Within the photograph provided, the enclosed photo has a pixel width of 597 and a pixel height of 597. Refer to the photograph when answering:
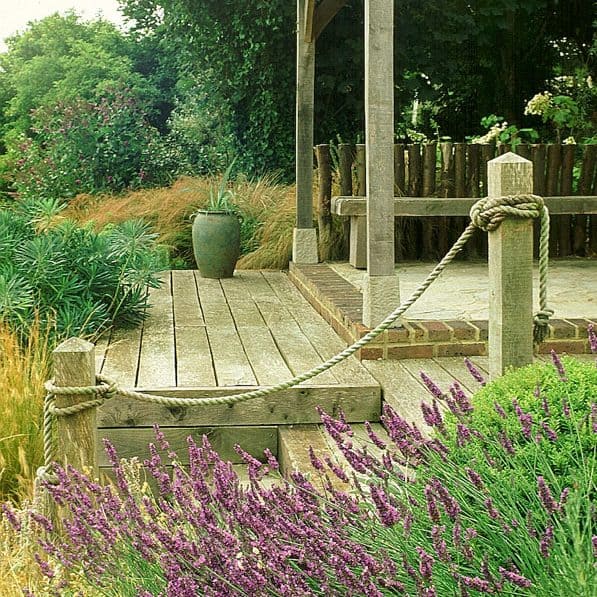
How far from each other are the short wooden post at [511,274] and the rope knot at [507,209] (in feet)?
0.09

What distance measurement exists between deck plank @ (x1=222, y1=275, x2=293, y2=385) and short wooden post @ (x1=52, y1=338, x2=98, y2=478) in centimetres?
167

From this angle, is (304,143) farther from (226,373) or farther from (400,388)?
(400,388)

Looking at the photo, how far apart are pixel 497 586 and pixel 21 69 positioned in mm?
25944

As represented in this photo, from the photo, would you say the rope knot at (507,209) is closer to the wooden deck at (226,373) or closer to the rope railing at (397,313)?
the rope railing at (397,313)

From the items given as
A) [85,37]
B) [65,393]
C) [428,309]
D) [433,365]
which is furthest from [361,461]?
[85,37]

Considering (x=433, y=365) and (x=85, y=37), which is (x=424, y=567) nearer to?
(x=433, y=365)

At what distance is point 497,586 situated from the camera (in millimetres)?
1759

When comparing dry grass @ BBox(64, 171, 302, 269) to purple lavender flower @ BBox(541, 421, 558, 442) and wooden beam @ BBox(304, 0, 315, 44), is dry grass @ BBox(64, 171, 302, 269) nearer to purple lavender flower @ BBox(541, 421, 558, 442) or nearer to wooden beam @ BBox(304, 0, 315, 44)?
wooden beam @ BBox(304, 0, 315, 44)

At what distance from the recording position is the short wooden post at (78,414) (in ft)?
9.64

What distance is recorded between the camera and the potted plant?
8211mm

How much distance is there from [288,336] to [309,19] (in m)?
3.14

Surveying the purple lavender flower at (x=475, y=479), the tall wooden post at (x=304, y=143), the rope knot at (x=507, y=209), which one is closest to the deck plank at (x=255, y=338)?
the tall wooden post at (x=304, y=143)

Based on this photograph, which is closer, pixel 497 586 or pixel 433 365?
pixel 497 586

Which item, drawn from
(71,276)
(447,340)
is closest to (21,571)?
(447,340)
